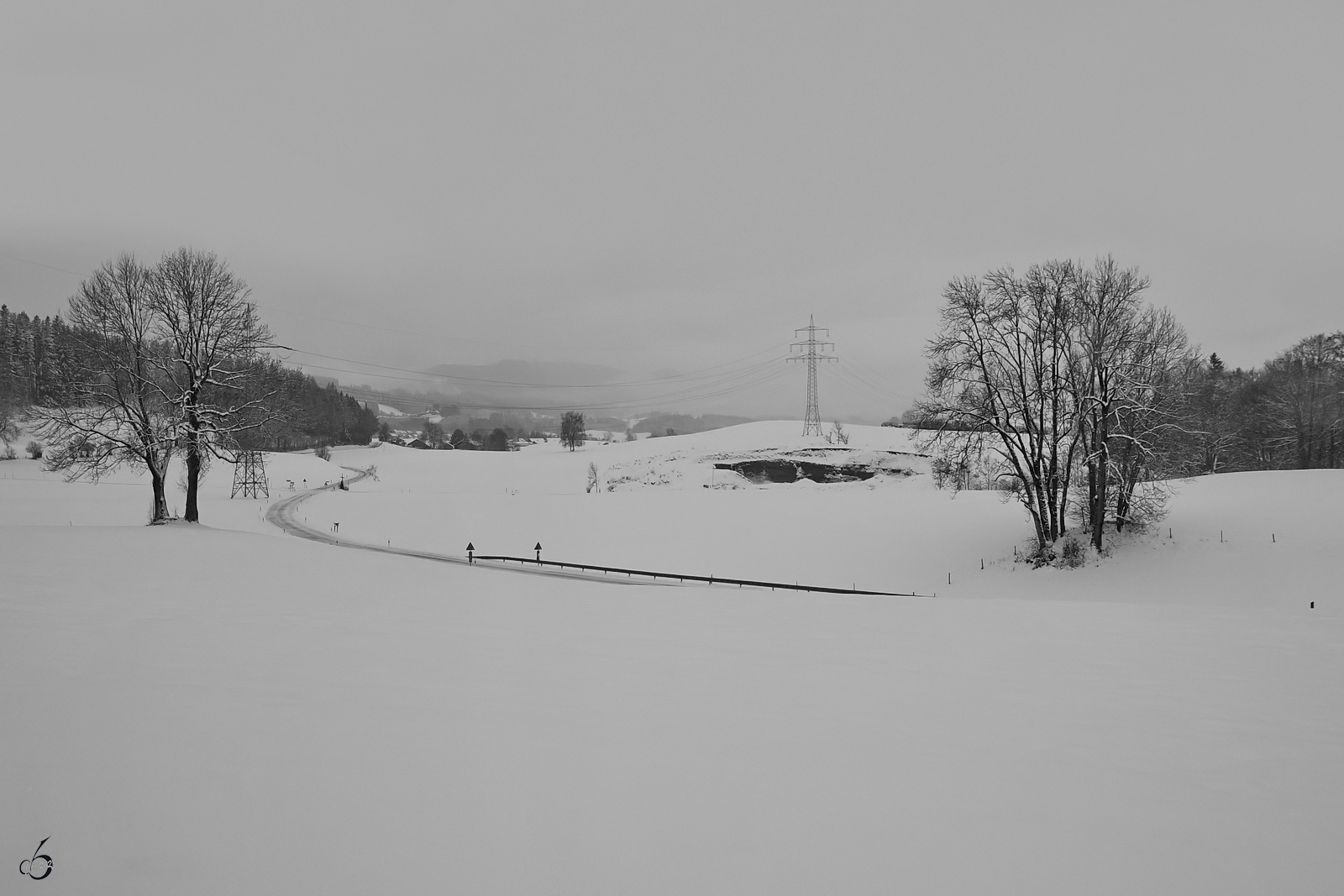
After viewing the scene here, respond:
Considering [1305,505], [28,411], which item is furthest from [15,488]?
[1305,505]

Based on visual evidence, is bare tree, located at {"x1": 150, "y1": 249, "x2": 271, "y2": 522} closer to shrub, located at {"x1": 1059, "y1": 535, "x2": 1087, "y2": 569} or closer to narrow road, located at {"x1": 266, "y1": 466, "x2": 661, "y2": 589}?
narrow road, located at {"x1": 266, "y1": 466, "x2": 661, "y2": 589}

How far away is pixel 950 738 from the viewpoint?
5980 mm

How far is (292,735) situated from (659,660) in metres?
4.37

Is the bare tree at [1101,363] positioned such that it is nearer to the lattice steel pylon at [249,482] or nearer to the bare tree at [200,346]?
the bare tree at [200,346]

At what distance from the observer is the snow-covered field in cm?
401

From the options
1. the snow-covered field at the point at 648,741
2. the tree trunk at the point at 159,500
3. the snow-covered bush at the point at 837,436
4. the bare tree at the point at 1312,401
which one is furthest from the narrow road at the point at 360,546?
the snow-covered bush at the point at 837,436

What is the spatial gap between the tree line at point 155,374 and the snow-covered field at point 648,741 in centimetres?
1118

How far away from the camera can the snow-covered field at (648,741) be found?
401cm

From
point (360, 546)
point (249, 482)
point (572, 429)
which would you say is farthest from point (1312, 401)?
point (572, 429)

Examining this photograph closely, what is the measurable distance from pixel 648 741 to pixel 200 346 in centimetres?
2777

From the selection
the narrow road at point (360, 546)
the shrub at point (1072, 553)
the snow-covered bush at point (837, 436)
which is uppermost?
the snow-covered bush at point (837, 436)

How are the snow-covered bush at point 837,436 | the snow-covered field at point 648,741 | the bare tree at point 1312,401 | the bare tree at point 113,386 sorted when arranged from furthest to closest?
the snow-covered bush at point 837,436, the bare tree at point 1312,401, the bare tree at point 113,386, the snow-covered field at point 648,741

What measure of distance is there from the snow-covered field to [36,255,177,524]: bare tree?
438 inches

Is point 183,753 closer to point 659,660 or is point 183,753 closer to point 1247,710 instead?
point 659,660
